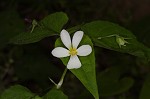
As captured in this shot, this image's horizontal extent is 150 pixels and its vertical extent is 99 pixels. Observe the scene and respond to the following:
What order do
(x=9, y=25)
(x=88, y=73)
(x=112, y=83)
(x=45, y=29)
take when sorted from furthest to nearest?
(x=9, y=25) < (x=112, y=83) < (x=45, y=29) < (x=88, y=73)

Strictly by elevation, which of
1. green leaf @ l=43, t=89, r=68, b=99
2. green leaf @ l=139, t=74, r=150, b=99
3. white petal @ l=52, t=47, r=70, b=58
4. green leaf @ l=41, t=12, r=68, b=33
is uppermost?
green leaf @ l=41, t=12, r=68, b=33

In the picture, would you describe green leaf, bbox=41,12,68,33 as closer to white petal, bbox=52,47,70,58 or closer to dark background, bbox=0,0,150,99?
white petal, bbox=52,47,70,58

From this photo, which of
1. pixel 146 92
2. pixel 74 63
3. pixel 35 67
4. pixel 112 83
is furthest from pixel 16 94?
pixel 35 67

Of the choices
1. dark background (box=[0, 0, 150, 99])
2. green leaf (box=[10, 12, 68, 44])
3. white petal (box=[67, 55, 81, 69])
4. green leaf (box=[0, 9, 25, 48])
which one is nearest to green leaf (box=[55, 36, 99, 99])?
white petal (box=[67, 55, 81, 69])

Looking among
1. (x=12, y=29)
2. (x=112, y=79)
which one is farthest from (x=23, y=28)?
(x=112, y=79)

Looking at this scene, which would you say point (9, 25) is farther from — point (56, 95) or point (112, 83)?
point (56, 95)

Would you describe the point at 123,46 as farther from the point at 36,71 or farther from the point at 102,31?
the point at 36,71
